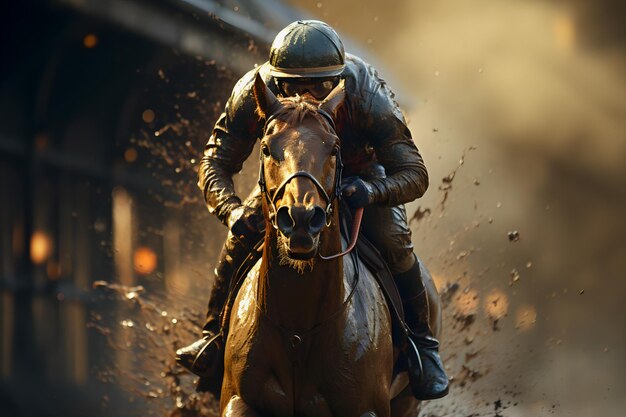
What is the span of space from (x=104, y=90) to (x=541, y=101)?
6.66 m

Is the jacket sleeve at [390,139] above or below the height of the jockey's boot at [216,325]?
above

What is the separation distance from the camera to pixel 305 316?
8125 mm

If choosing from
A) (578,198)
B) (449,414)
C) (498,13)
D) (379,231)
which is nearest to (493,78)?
(498,13)

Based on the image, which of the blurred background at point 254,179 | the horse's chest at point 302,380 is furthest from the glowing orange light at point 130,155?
the horse's chest at point 302,380

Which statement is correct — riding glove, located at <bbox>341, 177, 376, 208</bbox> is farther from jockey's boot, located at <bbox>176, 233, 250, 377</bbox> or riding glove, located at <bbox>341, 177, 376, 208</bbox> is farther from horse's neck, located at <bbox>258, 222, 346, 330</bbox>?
jockey's boot, located at <bbox>176, 233, 250, 377</bbox>

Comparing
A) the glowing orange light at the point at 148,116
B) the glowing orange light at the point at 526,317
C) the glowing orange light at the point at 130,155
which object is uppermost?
the glowing orange light at the point at 148,116

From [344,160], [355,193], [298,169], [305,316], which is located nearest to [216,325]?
[344,160]

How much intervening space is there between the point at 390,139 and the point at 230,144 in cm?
103

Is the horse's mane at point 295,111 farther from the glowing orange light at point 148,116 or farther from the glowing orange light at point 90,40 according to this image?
the glowing orange light at point 90,40

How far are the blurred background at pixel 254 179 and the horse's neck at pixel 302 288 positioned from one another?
5490 millimetres

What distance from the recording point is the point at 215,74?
1744 cm

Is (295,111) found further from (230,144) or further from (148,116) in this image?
(148,116)

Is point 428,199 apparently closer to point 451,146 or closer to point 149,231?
point 451,146

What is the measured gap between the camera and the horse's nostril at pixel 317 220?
23.6 feet
